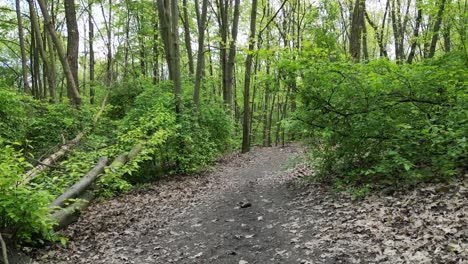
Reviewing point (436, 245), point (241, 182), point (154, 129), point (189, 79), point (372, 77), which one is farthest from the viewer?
point (189, 79)

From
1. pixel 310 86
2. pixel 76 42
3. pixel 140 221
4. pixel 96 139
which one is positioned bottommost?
pixel 140 221

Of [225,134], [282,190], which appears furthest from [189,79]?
[282,190]

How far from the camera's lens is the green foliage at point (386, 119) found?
5.43 meters

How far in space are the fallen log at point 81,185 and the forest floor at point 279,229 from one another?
59 cm

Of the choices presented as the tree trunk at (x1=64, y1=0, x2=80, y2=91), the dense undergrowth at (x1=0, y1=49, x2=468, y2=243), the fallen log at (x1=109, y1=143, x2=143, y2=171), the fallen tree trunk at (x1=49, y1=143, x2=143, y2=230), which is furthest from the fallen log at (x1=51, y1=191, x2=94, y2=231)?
the tree trunk at (x1=64, y1=0, x2=80, y2=91)

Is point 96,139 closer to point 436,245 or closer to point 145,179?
point 145,179

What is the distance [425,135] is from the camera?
18.2 ft

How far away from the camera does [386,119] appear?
6.07 m

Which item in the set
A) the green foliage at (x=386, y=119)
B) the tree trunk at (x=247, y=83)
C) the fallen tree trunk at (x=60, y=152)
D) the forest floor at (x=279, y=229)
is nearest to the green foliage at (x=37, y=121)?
the fallen tree trunk at (x=60, y=152)

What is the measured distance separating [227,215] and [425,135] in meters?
3.97

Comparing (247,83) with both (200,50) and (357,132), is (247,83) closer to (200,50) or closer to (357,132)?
(200,50)

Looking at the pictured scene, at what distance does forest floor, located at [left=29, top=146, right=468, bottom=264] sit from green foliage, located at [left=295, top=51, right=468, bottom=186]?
0.57 m

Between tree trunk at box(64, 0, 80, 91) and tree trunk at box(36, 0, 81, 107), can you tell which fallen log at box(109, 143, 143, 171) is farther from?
tree trunk at box(64, 0, 80, 91)

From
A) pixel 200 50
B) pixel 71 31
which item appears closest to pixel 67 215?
pixel 200 50
